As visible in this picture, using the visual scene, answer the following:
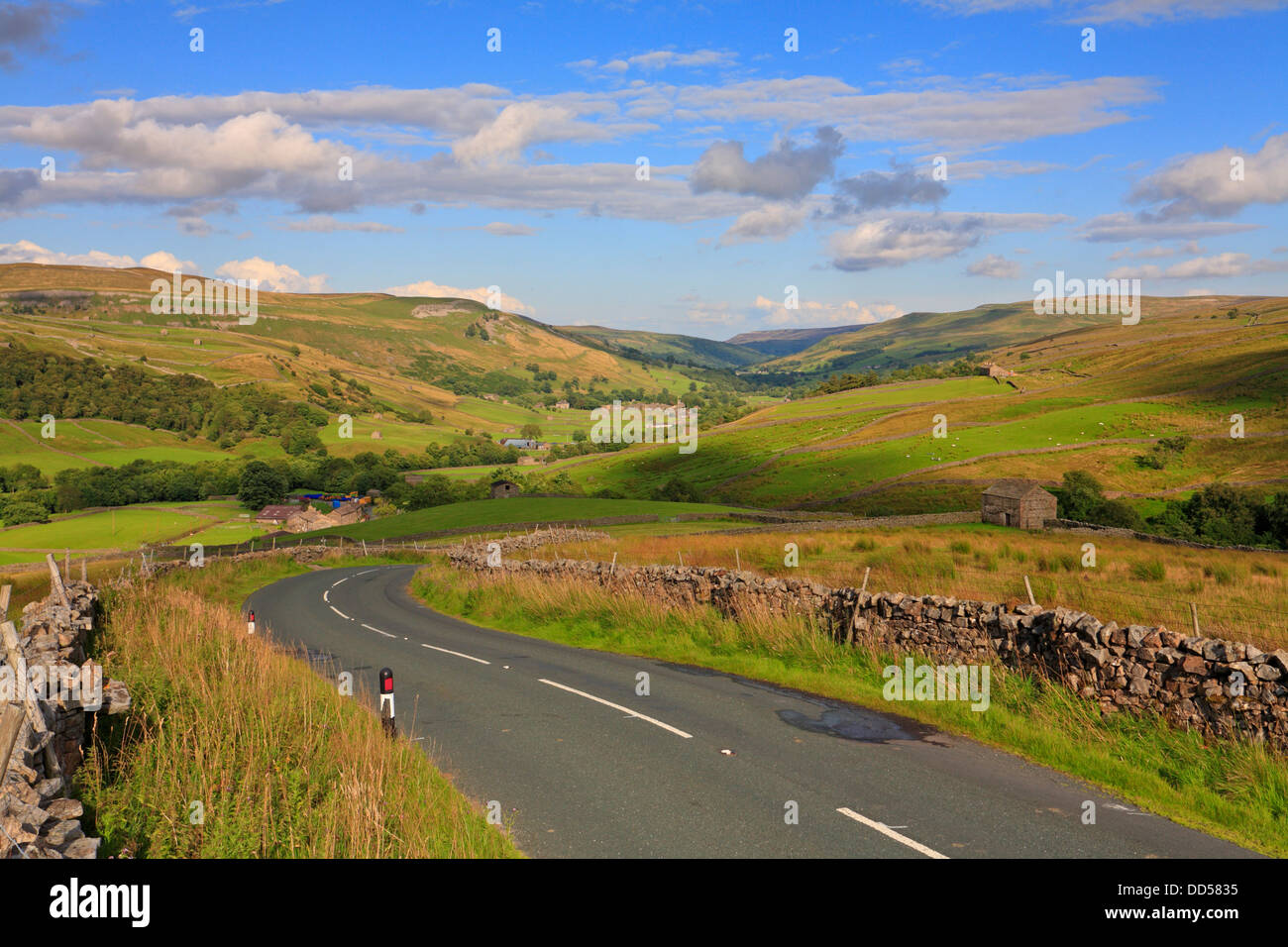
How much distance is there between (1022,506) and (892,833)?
55622mm

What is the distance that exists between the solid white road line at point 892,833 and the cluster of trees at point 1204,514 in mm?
60501

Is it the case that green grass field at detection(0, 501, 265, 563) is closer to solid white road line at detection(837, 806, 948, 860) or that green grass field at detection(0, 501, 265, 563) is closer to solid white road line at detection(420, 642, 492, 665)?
solid white road line at detection(420, 642, 492, 665)

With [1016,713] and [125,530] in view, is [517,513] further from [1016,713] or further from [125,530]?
[1016,713]

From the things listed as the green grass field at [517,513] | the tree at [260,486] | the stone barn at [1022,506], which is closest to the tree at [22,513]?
the tree at [260,486]

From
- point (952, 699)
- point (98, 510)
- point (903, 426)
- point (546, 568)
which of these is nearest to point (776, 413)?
point (903, 426)

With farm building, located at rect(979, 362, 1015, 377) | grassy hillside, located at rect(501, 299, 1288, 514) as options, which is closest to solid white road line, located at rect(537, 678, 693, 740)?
grassy hillside, located at rect(501, 299, 1288, 514)

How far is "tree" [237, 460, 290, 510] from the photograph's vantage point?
153250 mm

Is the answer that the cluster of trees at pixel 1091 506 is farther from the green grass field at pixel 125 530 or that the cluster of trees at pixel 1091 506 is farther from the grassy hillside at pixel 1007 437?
the green grass field at pixel 125 530

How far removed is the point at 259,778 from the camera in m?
8.44

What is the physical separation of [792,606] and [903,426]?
129 meters

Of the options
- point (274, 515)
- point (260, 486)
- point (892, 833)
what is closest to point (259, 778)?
point (892, 833)

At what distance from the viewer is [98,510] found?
460 feet

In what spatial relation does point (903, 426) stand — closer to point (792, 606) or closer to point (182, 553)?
point (182, 553)

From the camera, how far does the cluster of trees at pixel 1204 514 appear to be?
197 ft
